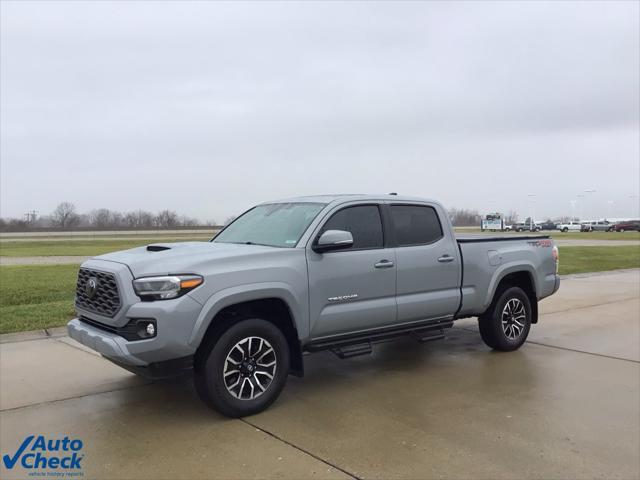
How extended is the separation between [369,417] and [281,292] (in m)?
1.29

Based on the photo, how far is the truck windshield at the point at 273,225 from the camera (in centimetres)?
548

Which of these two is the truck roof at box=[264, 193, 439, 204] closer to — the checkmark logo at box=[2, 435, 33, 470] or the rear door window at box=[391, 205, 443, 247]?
the rear door window at box=[391, 205, 443, 247]

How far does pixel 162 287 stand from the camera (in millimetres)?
4469

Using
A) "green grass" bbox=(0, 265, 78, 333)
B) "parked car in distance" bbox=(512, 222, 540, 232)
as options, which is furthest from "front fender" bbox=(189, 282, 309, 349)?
"parked car in distance" bbox=(512, 222, 540, 232)

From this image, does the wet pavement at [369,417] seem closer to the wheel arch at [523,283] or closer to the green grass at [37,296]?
the wheel arch at [523,283]

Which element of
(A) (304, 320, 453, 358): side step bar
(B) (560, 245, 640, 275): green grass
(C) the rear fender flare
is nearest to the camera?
(A) (304, 320, 453, 358): side step bar

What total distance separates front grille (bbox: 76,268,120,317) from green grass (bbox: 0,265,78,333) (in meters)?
3.72

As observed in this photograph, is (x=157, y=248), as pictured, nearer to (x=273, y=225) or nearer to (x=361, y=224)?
(x=273, y=225)

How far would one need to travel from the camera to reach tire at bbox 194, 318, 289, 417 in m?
4.60

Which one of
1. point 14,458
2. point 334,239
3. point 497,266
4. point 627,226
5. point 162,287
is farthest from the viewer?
point 627,226

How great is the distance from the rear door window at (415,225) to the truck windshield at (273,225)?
3.02ft

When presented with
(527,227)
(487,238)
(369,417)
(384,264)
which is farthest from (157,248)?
(527,227)

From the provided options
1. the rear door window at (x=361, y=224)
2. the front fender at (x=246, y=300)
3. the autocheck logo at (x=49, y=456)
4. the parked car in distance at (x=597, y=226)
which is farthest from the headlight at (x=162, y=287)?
the parked car in distance at (x=597, y=226)

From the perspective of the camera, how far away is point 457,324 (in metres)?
9.38
